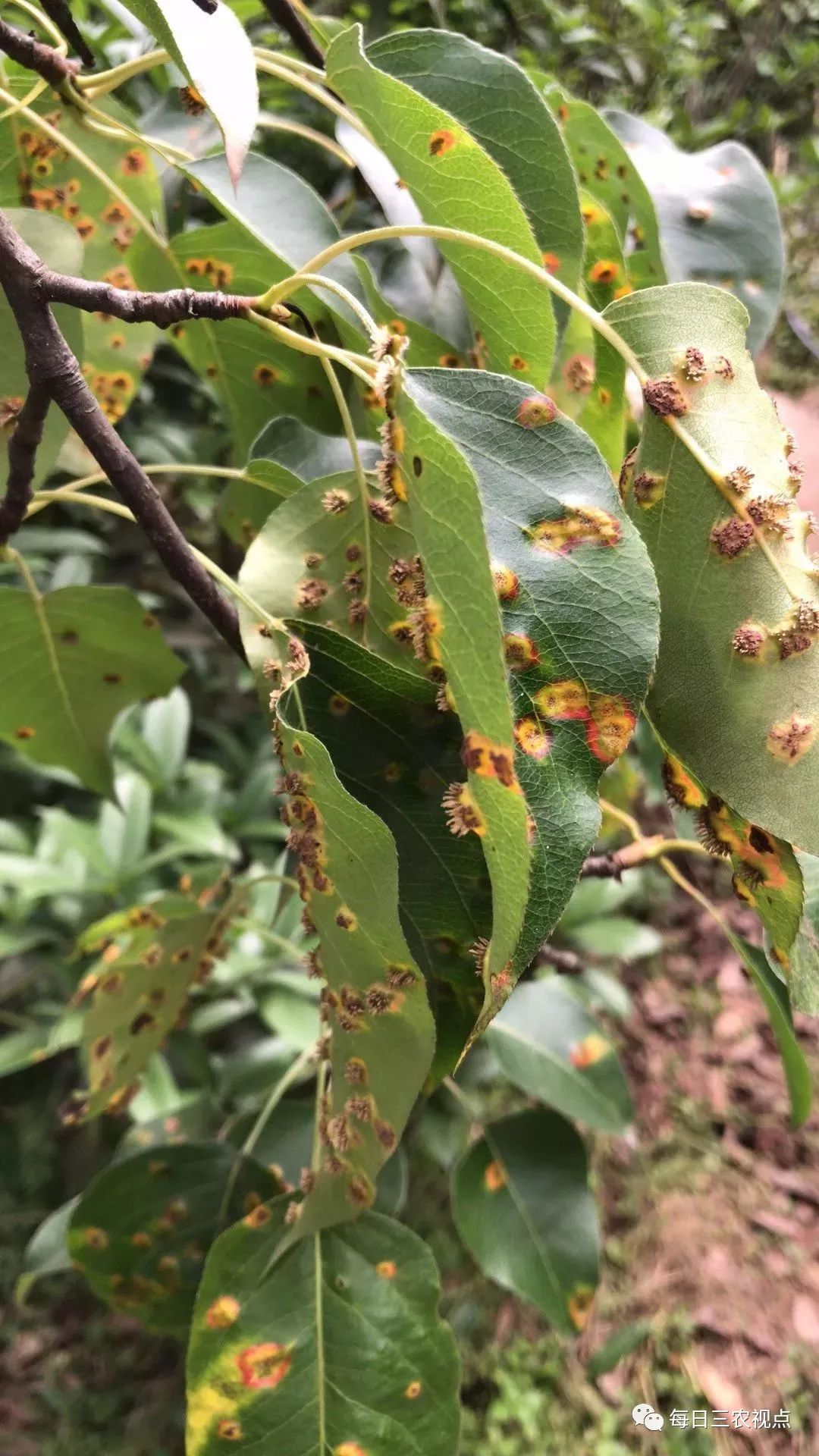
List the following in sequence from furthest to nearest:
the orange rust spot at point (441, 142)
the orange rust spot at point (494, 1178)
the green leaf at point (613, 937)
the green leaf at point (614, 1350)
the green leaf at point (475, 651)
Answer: the green leaf at point (613, 937) < the green leaf at point (614, 1350) < the orange rust spot at point (494, 1178) < the orange rust spot at point (441, 142) < the green leaf at point (475, 651)

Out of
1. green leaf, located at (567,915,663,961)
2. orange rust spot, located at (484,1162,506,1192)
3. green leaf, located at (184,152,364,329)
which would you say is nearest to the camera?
green leaf, located at (184,152,364,329)

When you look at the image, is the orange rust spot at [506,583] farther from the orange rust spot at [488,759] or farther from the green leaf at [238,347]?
the green leaf at [238,347]

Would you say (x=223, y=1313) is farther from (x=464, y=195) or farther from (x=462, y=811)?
(x=464, y=195)

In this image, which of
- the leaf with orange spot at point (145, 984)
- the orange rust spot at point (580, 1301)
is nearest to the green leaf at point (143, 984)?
the leaf with orange spot at point (145, 984)

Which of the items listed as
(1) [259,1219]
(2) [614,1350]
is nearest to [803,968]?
(1) [259,1219]

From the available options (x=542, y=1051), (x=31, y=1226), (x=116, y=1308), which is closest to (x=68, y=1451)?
(x=31, y=1226)

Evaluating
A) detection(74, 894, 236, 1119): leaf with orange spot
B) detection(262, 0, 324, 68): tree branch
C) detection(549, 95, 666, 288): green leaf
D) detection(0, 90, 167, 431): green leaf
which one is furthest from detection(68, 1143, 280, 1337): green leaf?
detection(262, 0, 324, 68): tree branch

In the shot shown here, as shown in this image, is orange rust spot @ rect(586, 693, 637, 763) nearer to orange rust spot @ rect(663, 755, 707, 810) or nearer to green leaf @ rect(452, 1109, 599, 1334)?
orange rust spot @ rect(663, 755, 707, 810)
